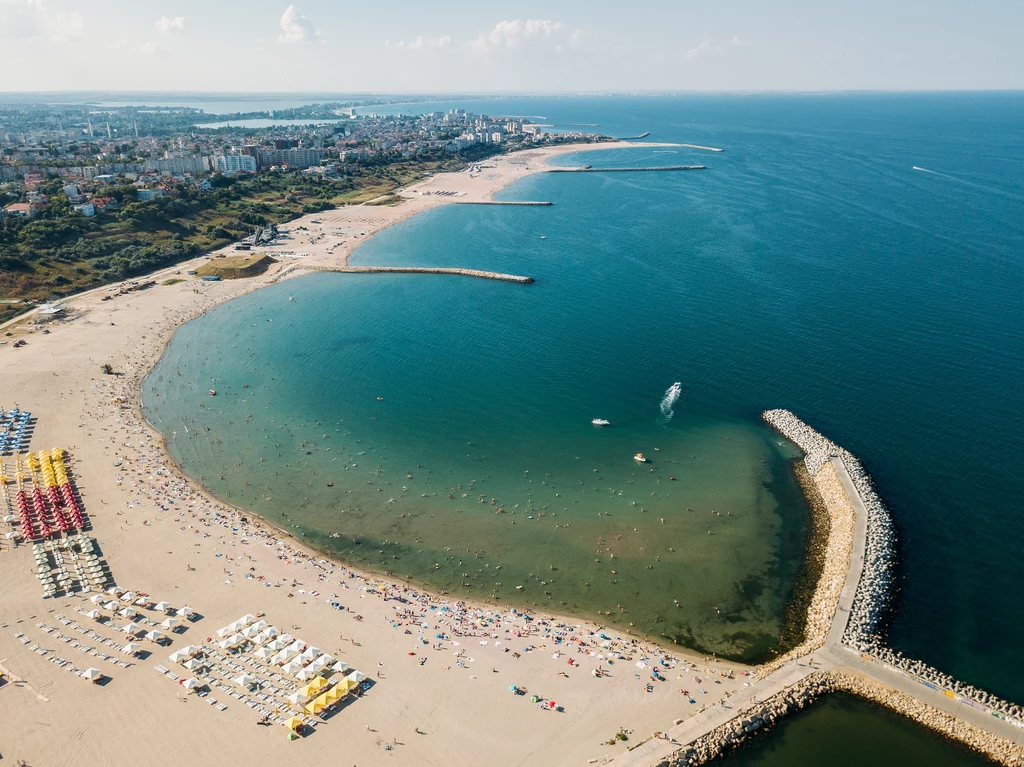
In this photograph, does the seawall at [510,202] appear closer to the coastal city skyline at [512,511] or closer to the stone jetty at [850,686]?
the coastal city skyline at [512,511]

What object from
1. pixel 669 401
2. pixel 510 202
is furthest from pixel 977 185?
pixel 669 401

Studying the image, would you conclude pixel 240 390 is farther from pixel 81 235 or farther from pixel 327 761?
pixel 81 235

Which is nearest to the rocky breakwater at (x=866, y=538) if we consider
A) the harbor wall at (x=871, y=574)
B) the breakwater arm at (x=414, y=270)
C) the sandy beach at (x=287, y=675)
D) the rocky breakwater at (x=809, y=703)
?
the harbor wall at (x=871, y=574)

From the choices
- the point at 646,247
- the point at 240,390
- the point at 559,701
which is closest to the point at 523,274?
the point at 646,247

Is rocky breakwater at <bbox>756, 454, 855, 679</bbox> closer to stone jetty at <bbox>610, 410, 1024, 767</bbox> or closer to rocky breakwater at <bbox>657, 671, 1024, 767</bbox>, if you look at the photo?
stone jetty at <bbox>610, 410, 1024, 767</bbox>

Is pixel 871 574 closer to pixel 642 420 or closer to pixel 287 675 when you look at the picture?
pixel 642 420
